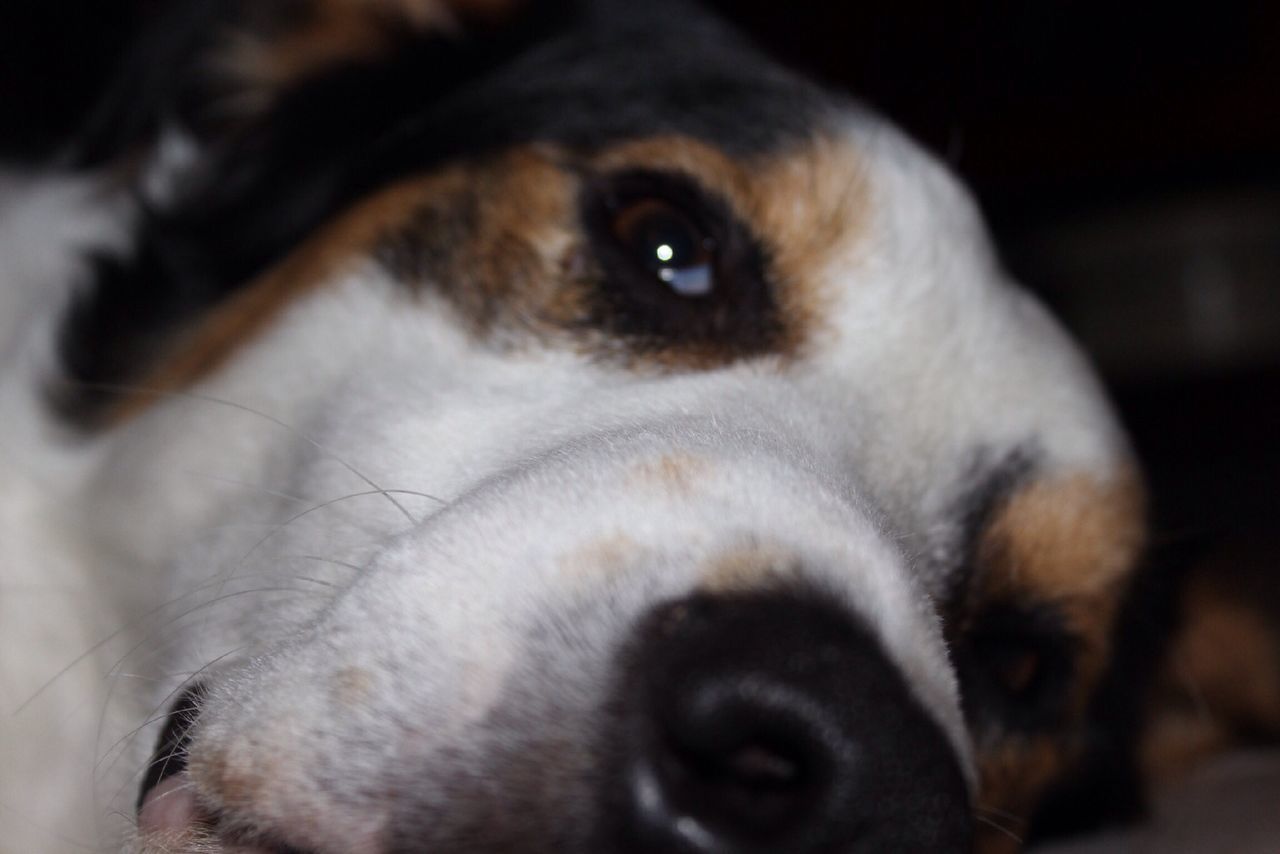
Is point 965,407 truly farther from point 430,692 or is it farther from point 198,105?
point 198,105

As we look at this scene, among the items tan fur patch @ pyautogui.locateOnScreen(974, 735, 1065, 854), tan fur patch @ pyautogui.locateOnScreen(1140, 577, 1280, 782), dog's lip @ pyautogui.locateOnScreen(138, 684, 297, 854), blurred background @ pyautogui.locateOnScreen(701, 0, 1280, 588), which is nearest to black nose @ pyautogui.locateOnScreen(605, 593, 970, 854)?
dog's lip @ pyautogui.locateOnScreen(138, 684, 297, 854)

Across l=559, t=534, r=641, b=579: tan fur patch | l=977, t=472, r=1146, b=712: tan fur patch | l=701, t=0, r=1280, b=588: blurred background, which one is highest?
l=559, t=534, r=641, b=579: tan fur patch

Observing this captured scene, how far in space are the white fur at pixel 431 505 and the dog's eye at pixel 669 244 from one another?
0.14m

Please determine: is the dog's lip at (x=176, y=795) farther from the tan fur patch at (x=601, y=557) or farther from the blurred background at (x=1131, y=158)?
the blurred background at (x=1131, y=158)

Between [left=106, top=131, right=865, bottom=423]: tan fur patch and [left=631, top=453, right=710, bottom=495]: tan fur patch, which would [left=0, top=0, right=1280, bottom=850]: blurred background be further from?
[left=631, top=453, right=710, bottom=495]: tan fur patch

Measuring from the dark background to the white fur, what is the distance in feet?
5.12

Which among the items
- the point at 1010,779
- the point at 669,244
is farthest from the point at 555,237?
the point at 1010,779

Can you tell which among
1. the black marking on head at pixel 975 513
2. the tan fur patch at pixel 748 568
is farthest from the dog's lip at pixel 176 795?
the black marking on head at pixel 975 513

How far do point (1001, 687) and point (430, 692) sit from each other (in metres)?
0.85

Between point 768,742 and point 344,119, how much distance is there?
3.90 feet

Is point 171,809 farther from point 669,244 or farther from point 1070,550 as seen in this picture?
point 1070,550

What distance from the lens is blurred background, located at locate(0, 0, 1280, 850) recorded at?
359cm

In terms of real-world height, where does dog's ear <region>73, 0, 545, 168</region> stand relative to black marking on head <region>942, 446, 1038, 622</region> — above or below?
above

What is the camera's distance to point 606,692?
2.51ft
